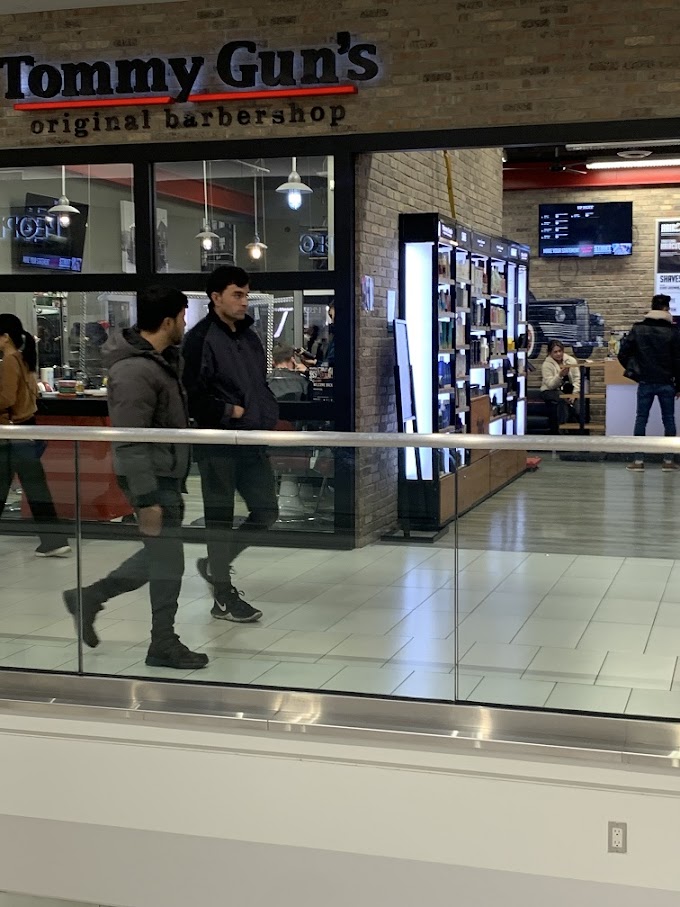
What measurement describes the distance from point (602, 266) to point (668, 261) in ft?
2.88

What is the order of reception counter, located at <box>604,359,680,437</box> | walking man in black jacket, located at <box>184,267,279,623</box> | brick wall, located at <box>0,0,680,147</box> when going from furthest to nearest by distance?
1. reception counter, located at <box>604,359,680,437</box>
2. brick wall, located at <box>0,0,680,147</box>
3. walking man in black jacket, located at <box>184,267,279,623</box>

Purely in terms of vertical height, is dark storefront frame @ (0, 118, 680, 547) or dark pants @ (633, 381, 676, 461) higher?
dark storefront frame @ (0, 118, 680, 547)

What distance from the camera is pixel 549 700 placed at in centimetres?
418

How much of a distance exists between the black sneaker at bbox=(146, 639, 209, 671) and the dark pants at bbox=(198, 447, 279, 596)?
290mm

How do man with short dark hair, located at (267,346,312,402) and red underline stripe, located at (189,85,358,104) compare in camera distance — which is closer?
red underline stripe, located at (189,85,358,104)

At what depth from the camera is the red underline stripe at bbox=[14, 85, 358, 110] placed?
725 cm

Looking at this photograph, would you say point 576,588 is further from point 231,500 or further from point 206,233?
point 206,233

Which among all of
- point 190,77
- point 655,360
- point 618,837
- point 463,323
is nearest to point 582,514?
point 618,837

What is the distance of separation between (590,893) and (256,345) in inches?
112

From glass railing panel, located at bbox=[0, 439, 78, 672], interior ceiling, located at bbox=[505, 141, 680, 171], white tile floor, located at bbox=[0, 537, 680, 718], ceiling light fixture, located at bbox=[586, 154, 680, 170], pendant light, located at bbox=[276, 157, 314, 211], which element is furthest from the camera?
ceiling light fixture, located at bbox=[586, 154, 680, 170]

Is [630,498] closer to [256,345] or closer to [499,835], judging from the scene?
[499,835]

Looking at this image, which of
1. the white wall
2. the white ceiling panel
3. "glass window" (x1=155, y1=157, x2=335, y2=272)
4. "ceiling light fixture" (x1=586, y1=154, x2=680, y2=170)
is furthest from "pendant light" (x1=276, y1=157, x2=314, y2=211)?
"ceiling light fixture" (x1=586, y1=154, x2=680, y2=170)

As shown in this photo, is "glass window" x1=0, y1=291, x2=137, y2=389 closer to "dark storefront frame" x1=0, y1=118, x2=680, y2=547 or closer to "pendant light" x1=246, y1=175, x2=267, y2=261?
"dark storefront frame" x1=0, y1=118, x2=680, y2=547

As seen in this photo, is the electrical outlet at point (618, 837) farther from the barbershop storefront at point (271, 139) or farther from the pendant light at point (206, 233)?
the pendant light at point (206, 233)
